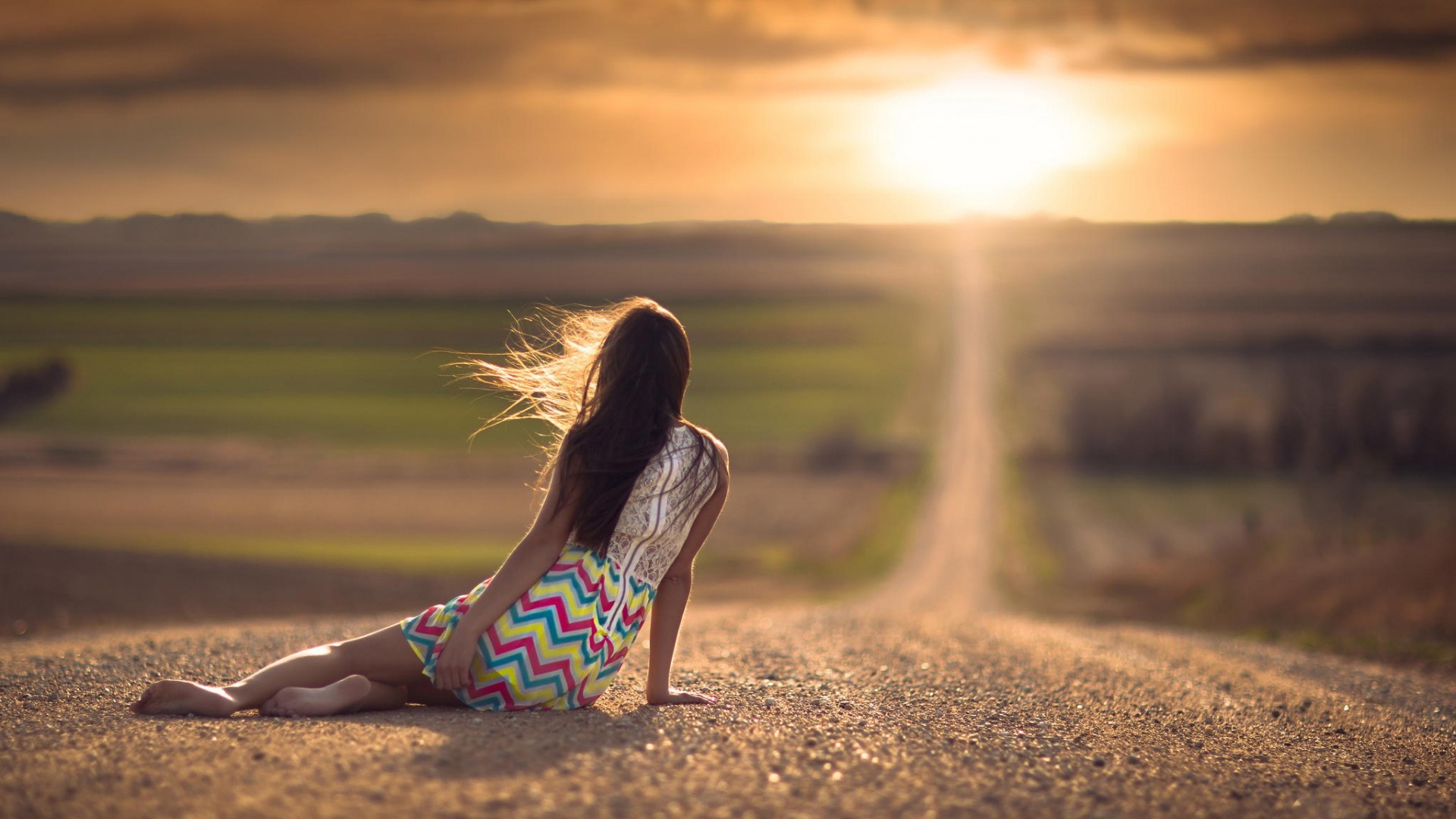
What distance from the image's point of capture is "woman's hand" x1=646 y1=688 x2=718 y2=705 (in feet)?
20.4

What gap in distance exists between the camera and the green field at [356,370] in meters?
57.5

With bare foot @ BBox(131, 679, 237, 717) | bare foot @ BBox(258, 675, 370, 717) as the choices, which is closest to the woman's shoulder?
bare foot @ BBox(258, 675, 370, 717)

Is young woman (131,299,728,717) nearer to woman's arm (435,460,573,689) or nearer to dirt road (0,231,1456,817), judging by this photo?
woman's arm (435,460,573,689)

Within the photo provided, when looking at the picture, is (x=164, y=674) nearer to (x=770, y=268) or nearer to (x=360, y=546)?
(x=360, y=546)

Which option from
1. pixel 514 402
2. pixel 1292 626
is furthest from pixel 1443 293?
pixel 514 402

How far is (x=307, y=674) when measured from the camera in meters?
5.72

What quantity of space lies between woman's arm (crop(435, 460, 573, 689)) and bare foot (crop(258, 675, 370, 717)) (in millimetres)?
398

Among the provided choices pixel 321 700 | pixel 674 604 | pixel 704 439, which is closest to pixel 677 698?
pixel 674 604

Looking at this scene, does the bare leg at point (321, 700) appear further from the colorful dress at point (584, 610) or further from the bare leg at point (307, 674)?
the colorful dress at point (584, 610)

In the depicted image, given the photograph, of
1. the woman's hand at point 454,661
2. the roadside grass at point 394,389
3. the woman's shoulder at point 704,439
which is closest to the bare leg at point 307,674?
the woman's hand at point 454,661

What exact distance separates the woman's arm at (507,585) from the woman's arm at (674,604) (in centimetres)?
74

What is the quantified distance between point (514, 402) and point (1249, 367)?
7010 centimetres

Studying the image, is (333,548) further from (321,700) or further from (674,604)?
(674,604)

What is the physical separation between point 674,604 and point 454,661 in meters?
1.20
